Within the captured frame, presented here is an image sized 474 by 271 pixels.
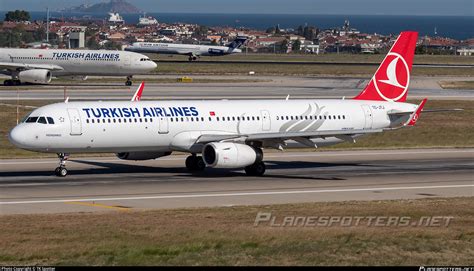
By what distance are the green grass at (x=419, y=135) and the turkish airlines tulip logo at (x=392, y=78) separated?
21.0ft

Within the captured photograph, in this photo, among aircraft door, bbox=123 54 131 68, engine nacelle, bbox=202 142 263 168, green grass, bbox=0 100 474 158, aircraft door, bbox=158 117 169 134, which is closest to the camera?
engine nacelle, bbox=202 142 263 168

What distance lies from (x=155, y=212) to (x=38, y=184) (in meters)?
8.62

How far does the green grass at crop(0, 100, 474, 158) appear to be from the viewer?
185 feet

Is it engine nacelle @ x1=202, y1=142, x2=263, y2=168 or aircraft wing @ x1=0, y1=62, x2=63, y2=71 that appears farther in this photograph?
aircraft wing @ x1=0, y1=62, x2=63, y2=71

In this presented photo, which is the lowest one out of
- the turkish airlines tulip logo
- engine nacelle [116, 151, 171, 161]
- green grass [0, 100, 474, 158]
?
green grass [0, 100, 474, 158]

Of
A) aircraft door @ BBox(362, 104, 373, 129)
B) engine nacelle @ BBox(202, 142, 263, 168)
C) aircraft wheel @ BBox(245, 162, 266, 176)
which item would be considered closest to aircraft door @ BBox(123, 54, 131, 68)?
aircraft door @ BBox(362, 104, 373, 129)

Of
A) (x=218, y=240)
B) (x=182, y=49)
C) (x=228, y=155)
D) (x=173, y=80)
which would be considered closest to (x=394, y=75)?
(x=228, y=155)

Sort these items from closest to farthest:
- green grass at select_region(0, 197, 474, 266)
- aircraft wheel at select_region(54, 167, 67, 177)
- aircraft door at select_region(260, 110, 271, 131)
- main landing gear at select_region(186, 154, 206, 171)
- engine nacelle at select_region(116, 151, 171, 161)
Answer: green grass at select_region(0, 197, 474, 266)
aircraft wheel at select_region(54, 167, 67, 177)
engine nacelle at select_region(116, 151, 171, 161)
main landing gear at select_region(186, 154, 206, 171)
aircraft door at select_region(260, 110, 271, 131)

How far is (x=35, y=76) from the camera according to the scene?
99.5 m

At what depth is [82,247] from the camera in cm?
2581

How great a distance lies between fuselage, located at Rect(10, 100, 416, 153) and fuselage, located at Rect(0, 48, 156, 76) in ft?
191

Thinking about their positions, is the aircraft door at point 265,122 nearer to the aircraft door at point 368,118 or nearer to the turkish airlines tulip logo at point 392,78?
the aircraft door at point 368,118

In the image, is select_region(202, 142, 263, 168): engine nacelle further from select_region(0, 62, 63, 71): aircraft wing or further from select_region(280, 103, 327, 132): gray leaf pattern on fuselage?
select_region(0, 62, 63, 71): aircraft wing

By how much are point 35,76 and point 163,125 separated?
5862 cm
